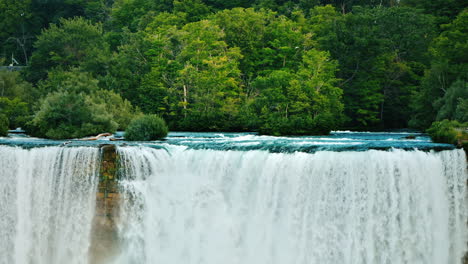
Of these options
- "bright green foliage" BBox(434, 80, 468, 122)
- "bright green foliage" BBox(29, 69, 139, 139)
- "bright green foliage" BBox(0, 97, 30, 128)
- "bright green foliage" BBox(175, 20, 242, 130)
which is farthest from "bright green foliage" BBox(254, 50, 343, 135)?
"bright green foliage" BBox(0, 97, 30, 128)

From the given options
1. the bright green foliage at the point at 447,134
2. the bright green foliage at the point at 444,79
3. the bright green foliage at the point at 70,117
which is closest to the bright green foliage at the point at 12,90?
the bright green foliage at the point at 70,117

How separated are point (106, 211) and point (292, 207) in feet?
23.7

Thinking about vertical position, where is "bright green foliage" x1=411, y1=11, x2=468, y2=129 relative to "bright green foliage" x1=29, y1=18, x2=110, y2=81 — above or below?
below

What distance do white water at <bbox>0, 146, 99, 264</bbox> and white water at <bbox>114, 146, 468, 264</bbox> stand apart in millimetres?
1606

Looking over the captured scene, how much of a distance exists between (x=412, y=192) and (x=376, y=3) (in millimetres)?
49675

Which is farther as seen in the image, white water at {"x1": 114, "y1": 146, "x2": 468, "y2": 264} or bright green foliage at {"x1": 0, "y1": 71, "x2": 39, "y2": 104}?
bright green foliage at {"x1": 0, "y1": 71, "x2": 39, "y2": 104}

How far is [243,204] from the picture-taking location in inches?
914

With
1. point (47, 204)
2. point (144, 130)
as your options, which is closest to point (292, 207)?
point (47, 204)

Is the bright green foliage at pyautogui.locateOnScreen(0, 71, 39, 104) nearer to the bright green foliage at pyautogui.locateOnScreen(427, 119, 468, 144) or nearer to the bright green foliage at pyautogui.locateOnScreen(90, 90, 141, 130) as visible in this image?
the bright green foliage at pyautogui.locateOnScreen(90, 90, 141, 130)

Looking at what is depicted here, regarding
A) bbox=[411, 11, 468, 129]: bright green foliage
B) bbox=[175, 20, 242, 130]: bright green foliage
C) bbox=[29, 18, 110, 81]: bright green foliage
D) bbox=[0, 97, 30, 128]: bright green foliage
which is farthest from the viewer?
bbox=[29, 18, 110, 81]: bright green foliage

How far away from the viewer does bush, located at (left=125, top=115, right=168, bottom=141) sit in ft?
103

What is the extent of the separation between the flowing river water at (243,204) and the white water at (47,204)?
40 mm

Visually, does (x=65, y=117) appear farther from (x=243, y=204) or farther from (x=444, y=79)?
(x=444, y=79)

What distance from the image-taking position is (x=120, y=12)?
75.2 metres
